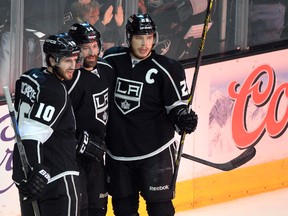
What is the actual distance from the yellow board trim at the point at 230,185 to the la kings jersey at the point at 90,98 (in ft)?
5.55

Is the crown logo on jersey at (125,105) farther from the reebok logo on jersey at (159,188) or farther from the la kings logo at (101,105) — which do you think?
the reebok logo on jersey at (159,188)

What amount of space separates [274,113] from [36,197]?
338 cm

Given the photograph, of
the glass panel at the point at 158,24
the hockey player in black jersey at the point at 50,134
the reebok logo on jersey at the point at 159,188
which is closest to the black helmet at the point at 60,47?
the hockey player in black jersey at the point at 50,134

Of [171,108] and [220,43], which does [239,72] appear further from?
[171,108]

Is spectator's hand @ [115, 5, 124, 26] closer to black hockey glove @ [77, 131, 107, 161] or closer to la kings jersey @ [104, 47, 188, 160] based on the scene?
la kings jersey @ [104, 47, 188, 160]

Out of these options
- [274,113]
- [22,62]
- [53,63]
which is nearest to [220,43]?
[274,113]

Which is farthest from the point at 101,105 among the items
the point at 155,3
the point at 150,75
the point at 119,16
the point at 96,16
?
the point at 155,3

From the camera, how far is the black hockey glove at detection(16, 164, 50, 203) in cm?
527

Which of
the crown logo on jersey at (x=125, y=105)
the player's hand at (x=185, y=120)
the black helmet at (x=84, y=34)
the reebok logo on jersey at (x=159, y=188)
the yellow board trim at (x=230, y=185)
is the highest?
the black helmet at (x=84, y=34)

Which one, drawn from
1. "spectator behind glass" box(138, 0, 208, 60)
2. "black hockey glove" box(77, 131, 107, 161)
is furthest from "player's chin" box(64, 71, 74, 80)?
"spectator behind glass" box(138, 0, 208, 60)

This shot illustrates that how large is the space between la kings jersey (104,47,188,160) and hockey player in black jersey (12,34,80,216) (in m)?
0.60

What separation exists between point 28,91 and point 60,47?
0.87 ft

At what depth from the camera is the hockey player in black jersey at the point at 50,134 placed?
5.33 m

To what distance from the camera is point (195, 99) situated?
777cm
